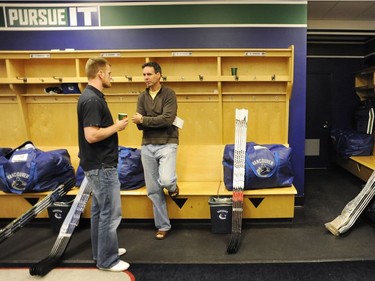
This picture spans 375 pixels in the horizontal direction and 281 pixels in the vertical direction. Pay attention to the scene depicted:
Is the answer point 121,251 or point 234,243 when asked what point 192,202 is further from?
point 121,251

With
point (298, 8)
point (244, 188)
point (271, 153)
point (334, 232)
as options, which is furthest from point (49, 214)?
point (298, 8)

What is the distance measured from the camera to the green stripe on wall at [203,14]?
3137 millimetres

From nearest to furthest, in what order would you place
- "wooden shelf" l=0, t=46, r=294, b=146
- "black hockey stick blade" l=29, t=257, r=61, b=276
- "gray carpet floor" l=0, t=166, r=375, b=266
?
1. "black hockey stick blade" l=29, t=257, r=61, b=276
2. "gray carpet floor" l=0, t=166, r=375, b=266
3. "wooden shelf" l=0, t=46, r=294, b=146

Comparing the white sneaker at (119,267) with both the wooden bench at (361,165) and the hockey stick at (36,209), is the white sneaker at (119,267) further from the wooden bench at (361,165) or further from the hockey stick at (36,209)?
the wooden bench at (361,165)

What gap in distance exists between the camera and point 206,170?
3.30 m

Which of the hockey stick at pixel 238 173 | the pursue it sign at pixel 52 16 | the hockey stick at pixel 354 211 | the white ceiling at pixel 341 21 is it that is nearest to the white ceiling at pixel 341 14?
the white ceiling at pixel 341 21

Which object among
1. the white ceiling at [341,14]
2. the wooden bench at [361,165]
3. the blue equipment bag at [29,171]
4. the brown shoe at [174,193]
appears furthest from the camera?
the wooden bench at [361,165]

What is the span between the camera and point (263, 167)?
2816 mm

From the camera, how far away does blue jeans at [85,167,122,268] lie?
2.01 meters

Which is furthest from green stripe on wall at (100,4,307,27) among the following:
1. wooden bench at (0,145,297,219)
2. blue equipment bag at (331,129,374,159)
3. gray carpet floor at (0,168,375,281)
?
blue equipment bag at (331,129,374,159)

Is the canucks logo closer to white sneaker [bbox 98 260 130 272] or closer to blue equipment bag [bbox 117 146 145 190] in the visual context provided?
blue equipment bag [bbox 117 146 145 190]

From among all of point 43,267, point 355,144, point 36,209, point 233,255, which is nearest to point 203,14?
point 233,255

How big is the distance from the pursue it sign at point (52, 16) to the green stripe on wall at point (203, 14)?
0.47 feet

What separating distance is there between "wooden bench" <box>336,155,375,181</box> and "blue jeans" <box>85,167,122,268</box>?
327 cm
